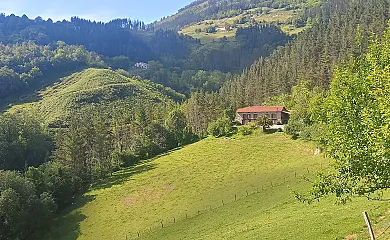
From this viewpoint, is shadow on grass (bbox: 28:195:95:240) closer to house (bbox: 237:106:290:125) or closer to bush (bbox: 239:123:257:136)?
bush (bbox: 239:123:257:136)

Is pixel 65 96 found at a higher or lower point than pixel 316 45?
lower

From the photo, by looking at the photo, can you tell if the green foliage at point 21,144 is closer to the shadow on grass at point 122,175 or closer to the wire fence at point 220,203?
the shadow on grass at point 122,175

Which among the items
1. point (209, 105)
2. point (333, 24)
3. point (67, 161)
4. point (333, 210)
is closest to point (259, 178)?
point (333, 210)

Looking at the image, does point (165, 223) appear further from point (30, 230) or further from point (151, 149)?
point (151, 149)

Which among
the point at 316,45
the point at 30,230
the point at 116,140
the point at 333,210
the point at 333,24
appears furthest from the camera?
the point at 333,24

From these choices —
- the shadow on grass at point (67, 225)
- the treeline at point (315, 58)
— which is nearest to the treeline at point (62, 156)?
the shadow on grass at point (67, 225)

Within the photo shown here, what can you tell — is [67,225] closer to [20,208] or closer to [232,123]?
[20,208]

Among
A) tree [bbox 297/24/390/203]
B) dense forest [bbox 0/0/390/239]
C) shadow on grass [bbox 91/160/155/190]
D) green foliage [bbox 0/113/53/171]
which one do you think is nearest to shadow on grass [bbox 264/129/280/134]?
dense forest [bbox 0/0/390/239]
